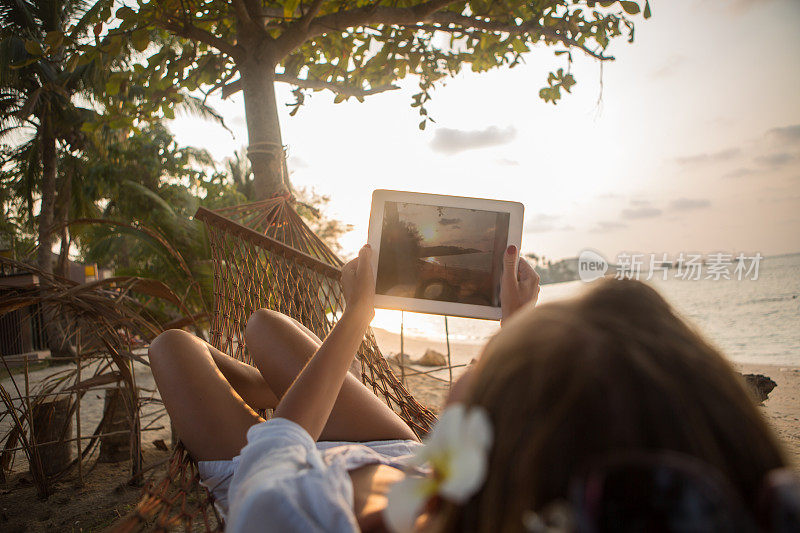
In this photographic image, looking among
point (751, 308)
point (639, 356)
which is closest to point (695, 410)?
point (639, 356)

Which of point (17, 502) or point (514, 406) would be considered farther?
point (17, 502)

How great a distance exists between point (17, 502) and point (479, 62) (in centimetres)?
295

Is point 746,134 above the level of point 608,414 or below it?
above

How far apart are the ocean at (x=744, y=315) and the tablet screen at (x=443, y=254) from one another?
72 centimetres

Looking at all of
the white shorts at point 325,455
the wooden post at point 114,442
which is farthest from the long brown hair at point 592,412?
the wooden post at point 114,442

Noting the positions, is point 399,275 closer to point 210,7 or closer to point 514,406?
point 514,406

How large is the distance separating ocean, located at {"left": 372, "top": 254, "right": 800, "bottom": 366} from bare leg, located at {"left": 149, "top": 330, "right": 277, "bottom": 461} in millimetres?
771

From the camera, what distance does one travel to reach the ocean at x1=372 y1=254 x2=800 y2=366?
7.73 m

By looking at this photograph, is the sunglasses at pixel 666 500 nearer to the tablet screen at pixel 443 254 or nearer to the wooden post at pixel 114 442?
the tablet screen at pixel 443 254

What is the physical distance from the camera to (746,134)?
12906 millimetres

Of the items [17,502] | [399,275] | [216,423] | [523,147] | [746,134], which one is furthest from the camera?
[746,134]

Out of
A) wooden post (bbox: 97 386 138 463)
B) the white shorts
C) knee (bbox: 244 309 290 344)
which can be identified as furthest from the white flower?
wooden post (bbox: 97 386 138 463)

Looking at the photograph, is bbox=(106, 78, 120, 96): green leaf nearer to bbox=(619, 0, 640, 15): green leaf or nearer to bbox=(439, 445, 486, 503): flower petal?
bbox=(619, 0, 640, 15): green leaf

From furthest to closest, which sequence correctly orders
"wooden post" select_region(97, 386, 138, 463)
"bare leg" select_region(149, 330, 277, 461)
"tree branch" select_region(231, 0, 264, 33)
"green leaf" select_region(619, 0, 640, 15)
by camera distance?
1. "wooden post" select_region(97, 386, 138, 463)
2. "tree branch" select_region(231, 0, 264, 33)
3. "green leaf" select_region(619, 0, 640, 15)
4. "bare leg" select_region(149, 330, 277, 461)
